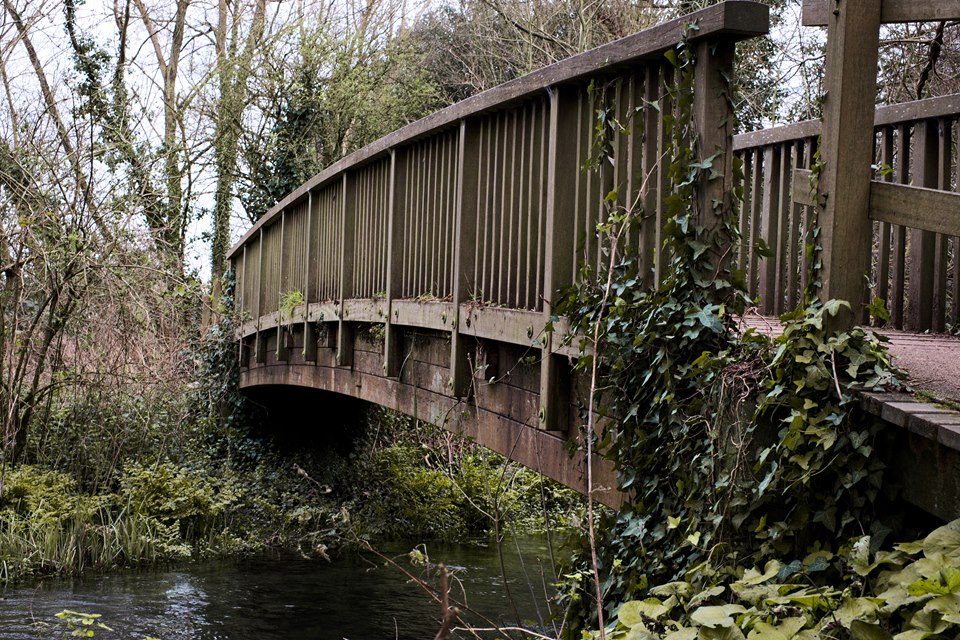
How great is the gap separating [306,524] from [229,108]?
9.19 meters

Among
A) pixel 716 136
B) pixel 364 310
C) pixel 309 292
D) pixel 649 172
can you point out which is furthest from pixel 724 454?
pixel 309 292

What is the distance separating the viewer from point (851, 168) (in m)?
3.01

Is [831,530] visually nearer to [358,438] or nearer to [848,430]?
[848,430]

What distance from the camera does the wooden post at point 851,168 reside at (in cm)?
299

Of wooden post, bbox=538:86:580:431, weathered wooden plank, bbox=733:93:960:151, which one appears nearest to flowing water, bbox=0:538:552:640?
wooden post, bbox=538:86:580:431

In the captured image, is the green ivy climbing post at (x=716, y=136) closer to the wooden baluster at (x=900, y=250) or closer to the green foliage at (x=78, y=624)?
the wooden baluster at (x=900, y=250)

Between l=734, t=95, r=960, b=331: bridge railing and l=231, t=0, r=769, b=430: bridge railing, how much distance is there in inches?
22.9

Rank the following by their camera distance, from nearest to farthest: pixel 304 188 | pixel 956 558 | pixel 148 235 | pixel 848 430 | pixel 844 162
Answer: pixel 956 558, pixel 848 430, pixel 844 162, pixel 304 188, pixel 148 235

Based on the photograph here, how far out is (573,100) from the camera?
4715 millimetres

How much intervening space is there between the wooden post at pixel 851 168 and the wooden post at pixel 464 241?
2904 millimetres

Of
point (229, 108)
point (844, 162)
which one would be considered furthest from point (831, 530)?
point (229, 108)

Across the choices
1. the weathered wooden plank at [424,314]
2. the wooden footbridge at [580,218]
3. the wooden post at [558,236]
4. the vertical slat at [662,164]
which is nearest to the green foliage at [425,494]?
the wooden footbridge at [580,218]

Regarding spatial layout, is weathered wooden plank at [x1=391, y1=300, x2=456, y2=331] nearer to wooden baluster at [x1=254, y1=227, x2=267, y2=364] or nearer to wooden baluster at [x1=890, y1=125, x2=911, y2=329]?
wooden baluster at [x1=890, y1=125, x2=911, y2=329]

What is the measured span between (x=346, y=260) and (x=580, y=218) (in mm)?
4300
